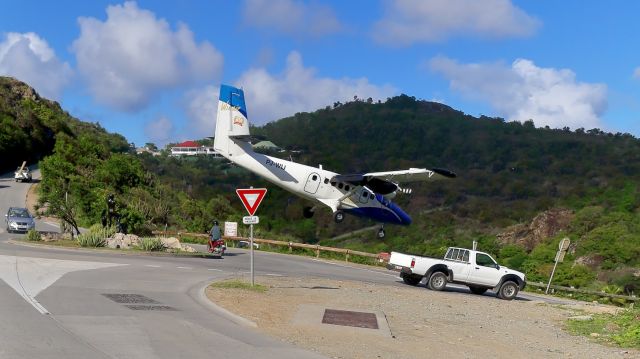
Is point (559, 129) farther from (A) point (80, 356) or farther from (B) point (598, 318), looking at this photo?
(A) point (80, 356)

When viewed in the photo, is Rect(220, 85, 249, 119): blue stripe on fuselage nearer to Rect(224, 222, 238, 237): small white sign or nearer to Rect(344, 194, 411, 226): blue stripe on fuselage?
Rect(344, 194, 411, 226): blue stripe on fuselage

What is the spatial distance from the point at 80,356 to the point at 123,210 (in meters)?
26.4

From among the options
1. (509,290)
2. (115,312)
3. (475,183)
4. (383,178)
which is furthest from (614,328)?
(475,183)

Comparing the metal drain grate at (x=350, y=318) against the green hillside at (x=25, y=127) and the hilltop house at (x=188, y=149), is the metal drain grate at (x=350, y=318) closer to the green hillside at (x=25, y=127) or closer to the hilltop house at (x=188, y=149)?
the green hillside at (x=25, y=127)

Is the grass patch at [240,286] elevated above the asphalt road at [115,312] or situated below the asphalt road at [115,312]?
above

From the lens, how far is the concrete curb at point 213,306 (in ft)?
45.1

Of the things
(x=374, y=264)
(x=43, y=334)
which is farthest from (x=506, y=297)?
(x=43, y=334)

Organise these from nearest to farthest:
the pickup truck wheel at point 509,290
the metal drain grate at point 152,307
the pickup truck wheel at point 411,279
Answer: the metal drain grate at point 152,307 < the pickup truck wheel at point 509,290 < the pickup truck wheel at point 411,279

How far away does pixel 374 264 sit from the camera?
38.8 m

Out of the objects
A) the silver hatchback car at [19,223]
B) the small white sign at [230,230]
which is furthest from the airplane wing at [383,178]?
the silver hatchback car at [19,223]

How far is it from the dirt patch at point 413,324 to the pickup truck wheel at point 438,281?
5.95 ft

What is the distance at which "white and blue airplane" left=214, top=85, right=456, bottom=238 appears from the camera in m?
31.4

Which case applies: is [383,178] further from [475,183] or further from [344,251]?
[475,183]

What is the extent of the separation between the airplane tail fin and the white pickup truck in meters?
9.29
